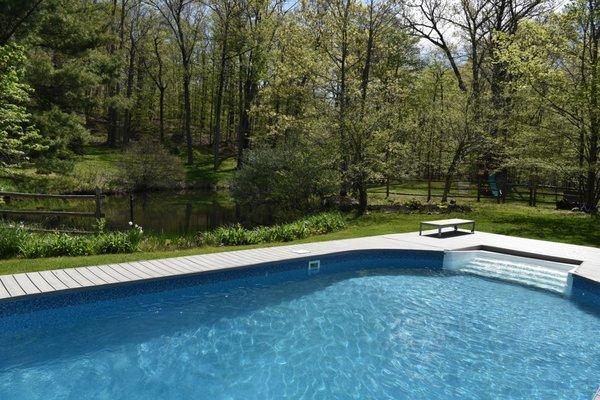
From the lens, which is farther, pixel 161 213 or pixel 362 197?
pixel 161 213

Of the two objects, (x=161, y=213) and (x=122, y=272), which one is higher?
(x=122, y=272)

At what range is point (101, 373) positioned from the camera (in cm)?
502

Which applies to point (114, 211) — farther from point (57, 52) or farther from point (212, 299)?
point (212, 299)

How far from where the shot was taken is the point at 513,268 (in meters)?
9.16

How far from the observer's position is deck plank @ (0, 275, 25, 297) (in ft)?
19.3

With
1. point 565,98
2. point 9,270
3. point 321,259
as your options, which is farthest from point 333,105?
point 9,270

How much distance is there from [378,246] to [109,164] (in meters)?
21.6

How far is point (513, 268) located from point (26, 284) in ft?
28.8

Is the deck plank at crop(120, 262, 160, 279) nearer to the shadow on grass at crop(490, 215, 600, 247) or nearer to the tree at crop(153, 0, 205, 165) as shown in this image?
the shadow on grass at crop(490, 215, 600, 247)

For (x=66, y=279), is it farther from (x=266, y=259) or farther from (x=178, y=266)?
(x=266, y=259)

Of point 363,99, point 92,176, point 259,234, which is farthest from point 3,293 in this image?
point 92,176

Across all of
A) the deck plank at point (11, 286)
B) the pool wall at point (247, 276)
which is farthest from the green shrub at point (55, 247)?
the pool wall at point (247, 276)

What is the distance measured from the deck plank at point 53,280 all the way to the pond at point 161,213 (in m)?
6.33

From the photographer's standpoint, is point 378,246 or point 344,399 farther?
point 378,246
